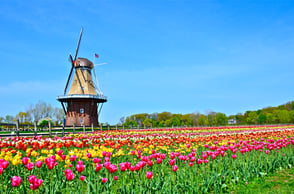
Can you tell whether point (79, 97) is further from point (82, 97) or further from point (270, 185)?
point (270, 185)

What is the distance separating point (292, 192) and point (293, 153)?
3606 millimetres

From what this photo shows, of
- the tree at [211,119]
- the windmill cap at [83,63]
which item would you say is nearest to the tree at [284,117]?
the tree at [211,119]

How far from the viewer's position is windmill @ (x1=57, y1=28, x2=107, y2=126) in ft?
116

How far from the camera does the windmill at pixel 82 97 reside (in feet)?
116

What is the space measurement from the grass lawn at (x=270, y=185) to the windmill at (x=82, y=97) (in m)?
30.2

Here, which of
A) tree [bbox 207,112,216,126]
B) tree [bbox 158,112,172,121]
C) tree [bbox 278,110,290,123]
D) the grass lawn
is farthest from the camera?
tree [bbox 158,112,172,121]

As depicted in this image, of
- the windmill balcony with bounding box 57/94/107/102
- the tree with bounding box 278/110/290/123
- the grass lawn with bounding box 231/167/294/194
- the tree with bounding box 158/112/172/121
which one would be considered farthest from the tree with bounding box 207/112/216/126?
the grass lawn with bounding box 231/167/294/194

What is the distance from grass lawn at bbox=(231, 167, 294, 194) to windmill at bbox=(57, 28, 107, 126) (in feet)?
99.0

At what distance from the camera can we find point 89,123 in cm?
3544

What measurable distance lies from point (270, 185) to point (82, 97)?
32.0 m

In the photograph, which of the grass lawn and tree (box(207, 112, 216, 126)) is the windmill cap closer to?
the grass lawn

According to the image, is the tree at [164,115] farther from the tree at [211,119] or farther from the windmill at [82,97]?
the windmill at [82,97]

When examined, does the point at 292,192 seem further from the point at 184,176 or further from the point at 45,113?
the point at 45,113

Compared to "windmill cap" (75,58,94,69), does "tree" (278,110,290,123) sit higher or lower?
lower
